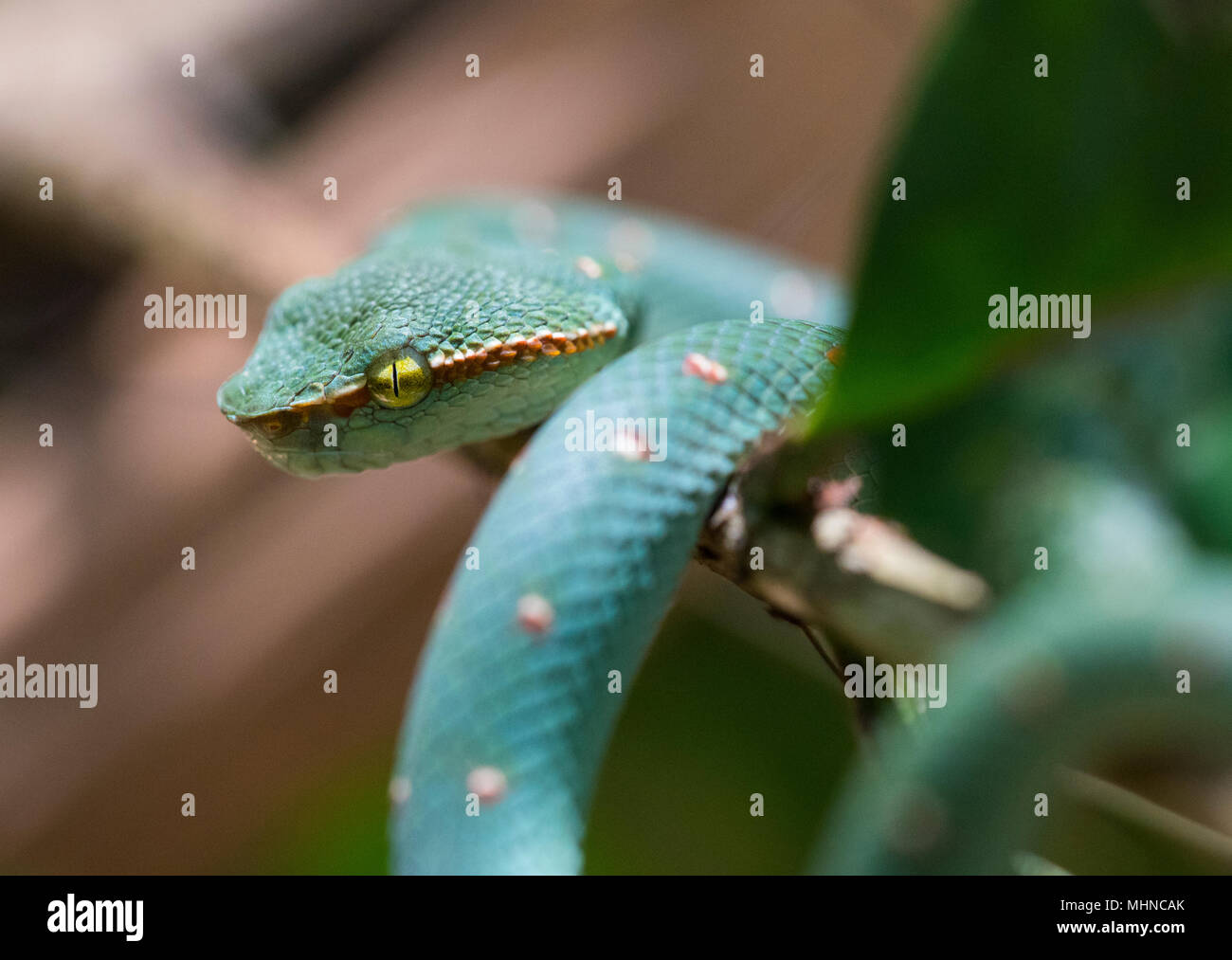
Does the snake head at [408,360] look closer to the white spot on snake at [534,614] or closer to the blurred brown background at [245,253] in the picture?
the white spot on snake at [534,614]

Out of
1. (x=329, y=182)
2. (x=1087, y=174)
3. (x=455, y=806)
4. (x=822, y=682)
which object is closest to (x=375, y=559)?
(x=329, y=182)

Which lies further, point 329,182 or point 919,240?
point 329,182

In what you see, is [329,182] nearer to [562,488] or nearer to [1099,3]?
[562,488]

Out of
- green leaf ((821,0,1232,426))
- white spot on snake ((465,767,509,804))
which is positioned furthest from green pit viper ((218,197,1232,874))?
green leaf ((821,0,1232,426))

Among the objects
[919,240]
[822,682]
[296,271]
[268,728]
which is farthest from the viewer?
[268,728]

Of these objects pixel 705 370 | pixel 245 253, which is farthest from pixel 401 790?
pixel 245 253

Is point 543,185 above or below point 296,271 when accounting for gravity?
above

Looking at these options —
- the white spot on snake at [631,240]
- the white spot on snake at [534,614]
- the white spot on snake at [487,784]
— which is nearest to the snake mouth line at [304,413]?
the white spot on snake at [534,614]

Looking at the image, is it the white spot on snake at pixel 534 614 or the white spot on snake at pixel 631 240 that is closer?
the white spot on snake at pixel 534 614
